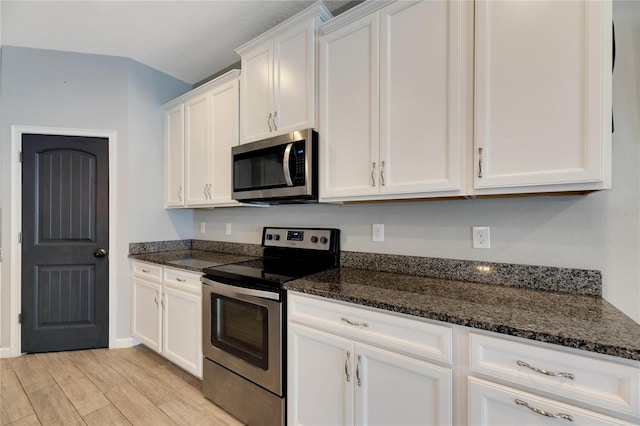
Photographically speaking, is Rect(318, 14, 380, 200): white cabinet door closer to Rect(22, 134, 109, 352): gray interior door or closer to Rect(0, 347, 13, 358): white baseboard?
Rect(22, 134, 109, 352): gray interior door

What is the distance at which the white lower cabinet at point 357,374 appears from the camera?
117cm

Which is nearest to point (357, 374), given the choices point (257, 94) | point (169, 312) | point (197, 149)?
point (169, 312)

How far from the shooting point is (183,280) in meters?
2.24

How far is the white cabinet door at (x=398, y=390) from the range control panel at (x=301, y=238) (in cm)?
88

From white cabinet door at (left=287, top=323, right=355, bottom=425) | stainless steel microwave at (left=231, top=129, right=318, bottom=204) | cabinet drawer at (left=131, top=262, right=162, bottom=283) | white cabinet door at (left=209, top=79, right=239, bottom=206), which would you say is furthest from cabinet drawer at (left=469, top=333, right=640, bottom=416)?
cabinet drawer at (left=131, top=262, right=162, bottom=283)

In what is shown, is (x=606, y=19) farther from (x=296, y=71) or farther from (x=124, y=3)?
(x=124, y=3)

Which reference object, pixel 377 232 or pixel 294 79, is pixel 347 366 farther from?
pixel 294 79

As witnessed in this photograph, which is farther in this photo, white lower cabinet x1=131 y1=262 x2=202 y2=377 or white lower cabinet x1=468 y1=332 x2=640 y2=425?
white lower cabinet x1=131 y1=262 x2=202 y2=377

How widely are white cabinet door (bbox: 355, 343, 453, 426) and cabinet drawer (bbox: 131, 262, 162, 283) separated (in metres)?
1.94

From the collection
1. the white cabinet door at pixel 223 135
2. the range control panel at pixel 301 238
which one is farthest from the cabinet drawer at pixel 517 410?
the white cabinet door at pixel 223 135

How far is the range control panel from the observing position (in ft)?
6.86

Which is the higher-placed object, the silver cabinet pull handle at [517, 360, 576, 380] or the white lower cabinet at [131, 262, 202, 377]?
the silver cabinet pull handle at [517, 360, 576, 380]

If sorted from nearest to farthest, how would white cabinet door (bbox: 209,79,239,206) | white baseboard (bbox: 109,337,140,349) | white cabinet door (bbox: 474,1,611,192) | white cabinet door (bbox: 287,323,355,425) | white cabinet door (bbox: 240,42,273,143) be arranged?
1. white cabinet door (bbox: 474,1,611,192)
2. white cabinet door (bbox: 287,323,355,425)
3. white cabinet door (bbox: 240,42,273,143)
4. white cabinet door (bbox: 209,79,239,206)
5. white baseboard (bbox: 109,337,140,349)

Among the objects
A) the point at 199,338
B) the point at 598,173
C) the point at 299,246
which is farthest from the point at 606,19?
the point at 199,338
